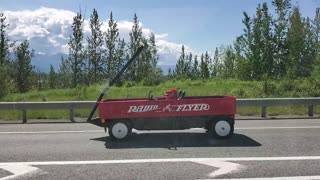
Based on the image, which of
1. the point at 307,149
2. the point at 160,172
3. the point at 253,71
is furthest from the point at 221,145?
the point at 253,71

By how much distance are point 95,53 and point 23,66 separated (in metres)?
9.09

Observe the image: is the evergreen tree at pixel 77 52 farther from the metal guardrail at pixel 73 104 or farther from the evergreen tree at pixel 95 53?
the metal guardrail at pixel 73 104

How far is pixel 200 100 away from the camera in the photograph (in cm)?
1031

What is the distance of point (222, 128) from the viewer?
1027cm

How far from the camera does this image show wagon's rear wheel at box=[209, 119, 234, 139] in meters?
10.3

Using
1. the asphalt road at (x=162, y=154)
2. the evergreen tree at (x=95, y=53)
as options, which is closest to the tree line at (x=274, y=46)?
the evergreen tree at (x=95, y=53)

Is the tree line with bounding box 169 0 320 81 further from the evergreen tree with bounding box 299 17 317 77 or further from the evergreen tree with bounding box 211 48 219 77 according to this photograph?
the evergreen tree with bounding box 211 48 219 77

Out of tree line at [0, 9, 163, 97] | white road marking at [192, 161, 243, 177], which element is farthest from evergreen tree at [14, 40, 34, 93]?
white road marking at [192, 161, 243, 177]

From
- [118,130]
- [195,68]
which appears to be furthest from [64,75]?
[118,130]

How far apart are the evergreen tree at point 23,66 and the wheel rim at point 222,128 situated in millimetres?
47250

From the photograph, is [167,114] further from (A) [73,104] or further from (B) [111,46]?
(B) [111,46]

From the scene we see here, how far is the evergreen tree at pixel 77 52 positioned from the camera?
50344 mm

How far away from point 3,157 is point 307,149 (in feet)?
18.7

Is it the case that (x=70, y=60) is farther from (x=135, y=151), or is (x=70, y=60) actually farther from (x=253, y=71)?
(x=135, y=151)
